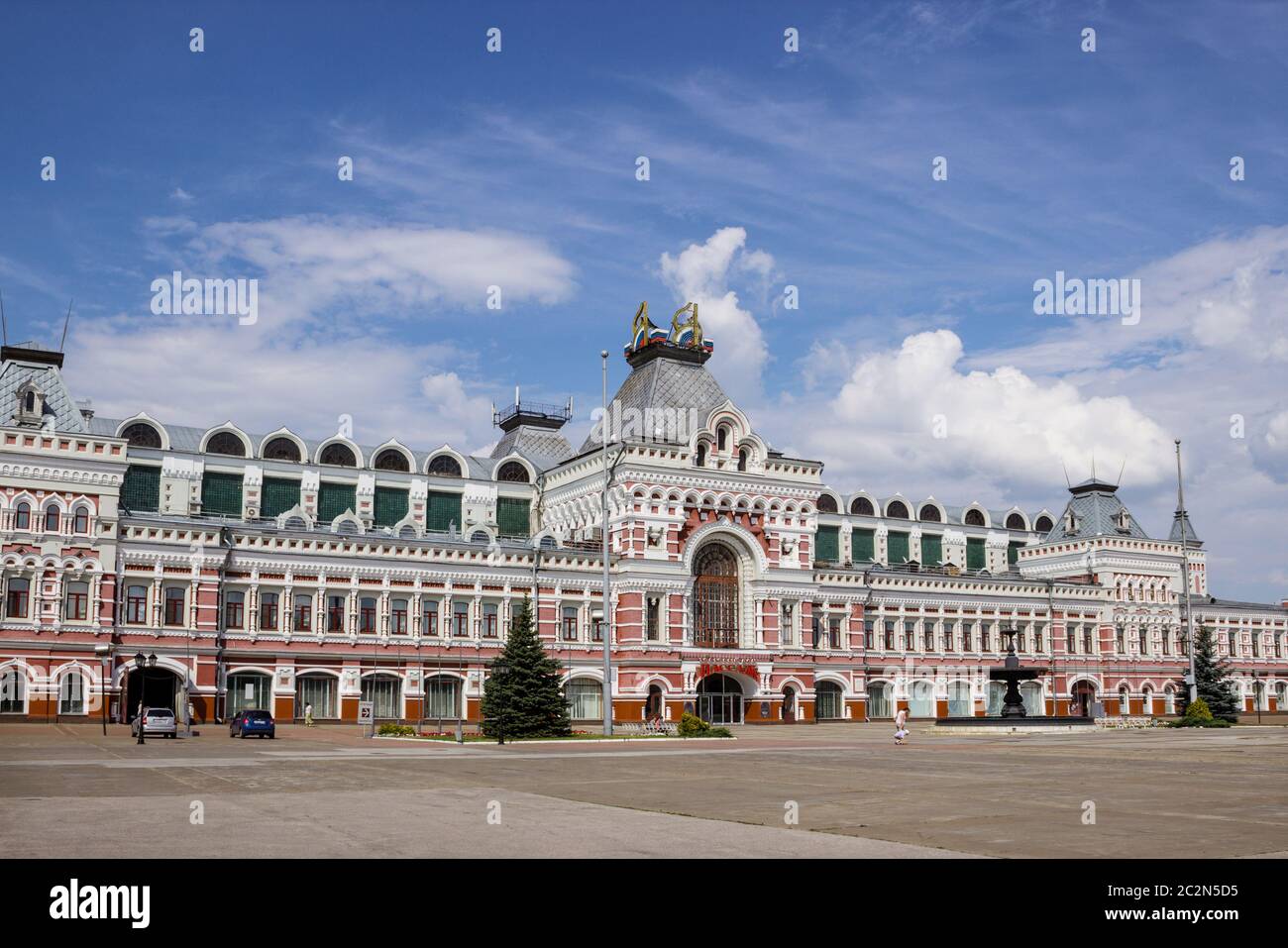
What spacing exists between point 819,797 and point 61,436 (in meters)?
50.0

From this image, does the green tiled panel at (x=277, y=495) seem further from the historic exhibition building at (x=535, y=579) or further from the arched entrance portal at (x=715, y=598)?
the arched entrance portal at (x=715, y=598)

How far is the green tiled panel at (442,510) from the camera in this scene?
3147 inches

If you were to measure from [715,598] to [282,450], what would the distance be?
95.3 feet

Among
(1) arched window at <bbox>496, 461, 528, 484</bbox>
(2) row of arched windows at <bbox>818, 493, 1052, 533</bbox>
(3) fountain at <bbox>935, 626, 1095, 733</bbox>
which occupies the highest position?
(1) arched window at <bbox>496, 461, 528, 484</bbox>

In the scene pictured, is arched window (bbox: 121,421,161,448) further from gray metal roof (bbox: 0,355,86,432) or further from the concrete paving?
the concrete paving

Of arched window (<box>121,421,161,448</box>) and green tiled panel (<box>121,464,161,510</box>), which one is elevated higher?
arched window (<box>121,421,161,448</box>)

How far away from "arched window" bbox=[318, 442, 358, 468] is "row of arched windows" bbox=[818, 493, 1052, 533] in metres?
36.1

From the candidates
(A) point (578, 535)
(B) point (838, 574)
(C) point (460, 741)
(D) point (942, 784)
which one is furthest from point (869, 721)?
(D) point (942, 784)

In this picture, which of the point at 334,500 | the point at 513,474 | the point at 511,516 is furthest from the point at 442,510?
the point at 334,500

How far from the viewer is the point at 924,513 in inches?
4040

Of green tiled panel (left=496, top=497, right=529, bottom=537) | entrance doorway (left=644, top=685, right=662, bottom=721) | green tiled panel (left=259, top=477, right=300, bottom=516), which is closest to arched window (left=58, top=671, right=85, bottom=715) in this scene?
green tiled panel (left=259, top=477, right=300, bottom=516)

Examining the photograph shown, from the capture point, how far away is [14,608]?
57781 mm

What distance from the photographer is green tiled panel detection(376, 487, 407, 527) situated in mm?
78750
